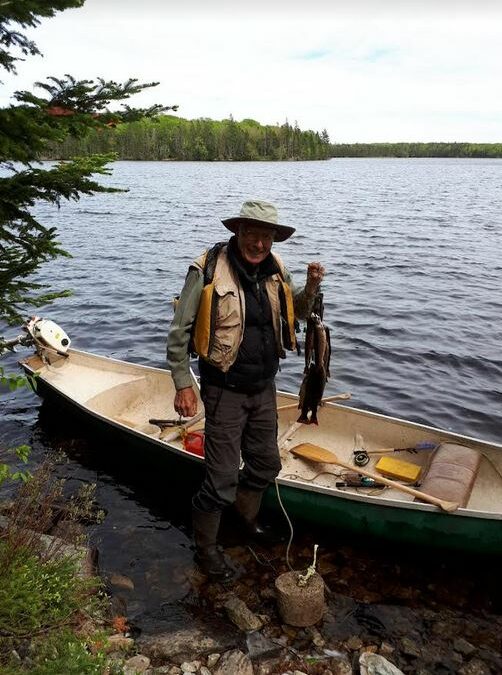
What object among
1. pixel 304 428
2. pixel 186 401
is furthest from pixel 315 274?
pixel 304 428

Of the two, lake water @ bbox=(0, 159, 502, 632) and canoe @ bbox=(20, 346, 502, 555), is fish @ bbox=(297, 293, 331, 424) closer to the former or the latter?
canoe @ bbox=(20, 346, 502, 555)

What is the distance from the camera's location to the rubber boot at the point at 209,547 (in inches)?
225

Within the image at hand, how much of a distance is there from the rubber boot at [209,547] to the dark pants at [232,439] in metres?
0.12

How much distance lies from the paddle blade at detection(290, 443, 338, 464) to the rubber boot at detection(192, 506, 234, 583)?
187cm

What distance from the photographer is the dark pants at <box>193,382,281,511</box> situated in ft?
17.4

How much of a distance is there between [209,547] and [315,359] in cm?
230

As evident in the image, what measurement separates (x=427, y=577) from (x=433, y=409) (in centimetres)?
A: 510

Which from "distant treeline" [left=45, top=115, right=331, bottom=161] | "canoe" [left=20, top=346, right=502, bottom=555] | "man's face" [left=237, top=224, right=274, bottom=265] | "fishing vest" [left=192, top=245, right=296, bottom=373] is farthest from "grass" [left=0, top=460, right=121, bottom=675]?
"distant treeline" [left=45, top=115, right=331, bottom=161]

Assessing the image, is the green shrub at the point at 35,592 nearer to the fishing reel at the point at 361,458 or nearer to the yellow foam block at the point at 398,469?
the fishing reel at the point at 361,458

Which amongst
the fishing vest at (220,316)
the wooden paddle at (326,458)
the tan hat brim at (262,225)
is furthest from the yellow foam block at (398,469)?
the tan hat brim at (262,225)

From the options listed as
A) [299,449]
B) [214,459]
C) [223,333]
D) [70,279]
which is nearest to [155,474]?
[299,449]

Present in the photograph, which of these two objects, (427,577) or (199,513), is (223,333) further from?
(427,577)

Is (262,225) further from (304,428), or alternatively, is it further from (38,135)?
(304,428)

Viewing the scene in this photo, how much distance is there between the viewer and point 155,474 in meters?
7.89
